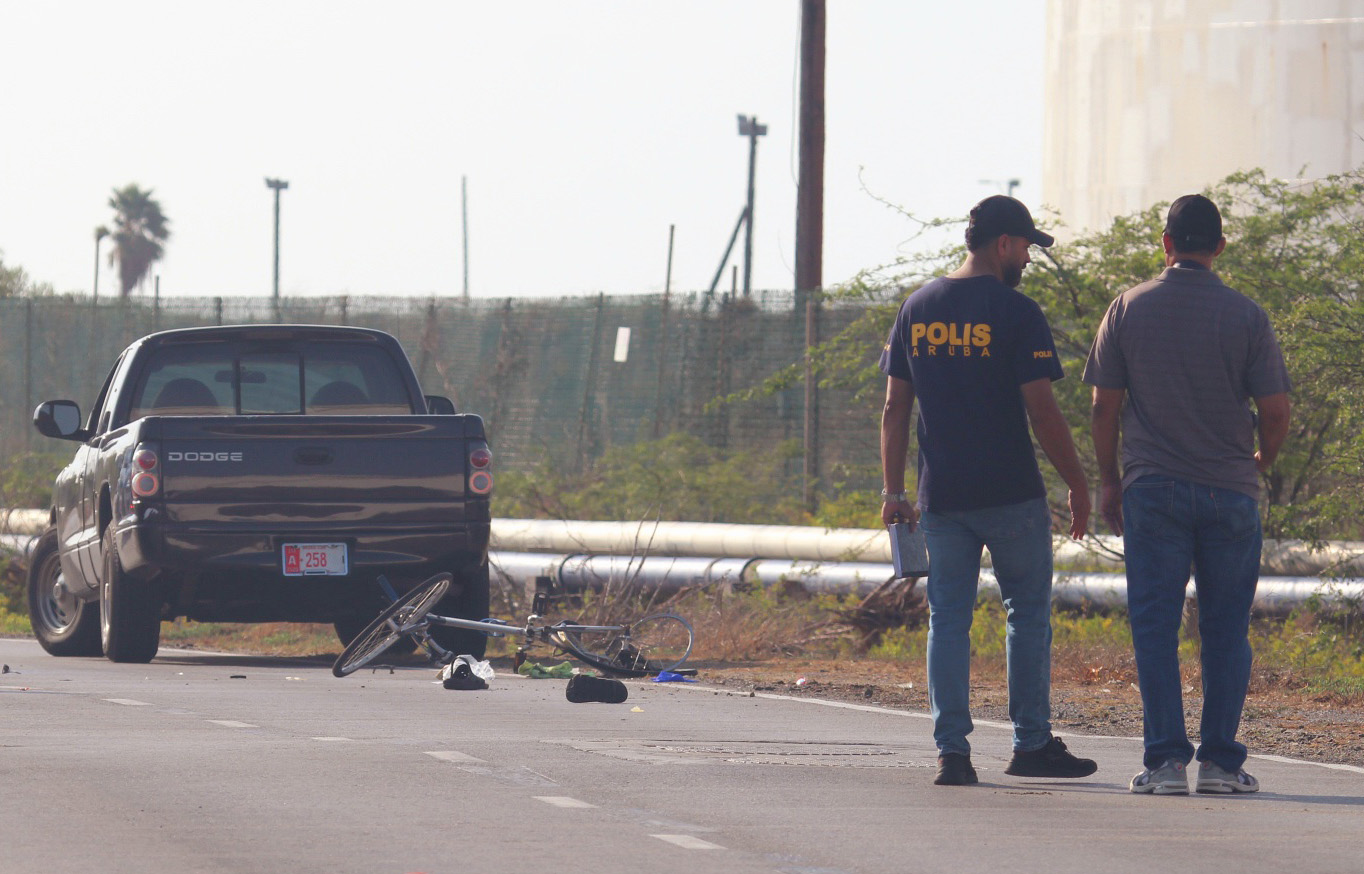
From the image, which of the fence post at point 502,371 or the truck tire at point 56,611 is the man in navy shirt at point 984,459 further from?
the fence post at point 502,371

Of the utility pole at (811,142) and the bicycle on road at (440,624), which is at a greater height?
the utility pole at (811,142)

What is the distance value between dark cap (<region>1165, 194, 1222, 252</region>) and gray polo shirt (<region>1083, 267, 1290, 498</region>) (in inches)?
5.2

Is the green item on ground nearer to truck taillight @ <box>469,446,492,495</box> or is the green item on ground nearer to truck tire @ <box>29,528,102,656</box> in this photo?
truck taillight @ <box>469,446,492,495</box>

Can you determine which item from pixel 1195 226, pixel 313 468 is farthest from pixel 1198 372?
pixel 313 468

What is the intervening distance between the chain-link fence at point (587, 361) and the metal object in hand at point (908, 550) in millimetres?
14935

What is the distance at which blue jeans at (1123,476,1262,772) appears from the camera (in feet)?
27.1

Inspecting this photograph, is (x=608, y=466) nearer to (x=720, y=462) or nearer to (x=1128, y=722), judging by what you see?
(x=720, y=462)

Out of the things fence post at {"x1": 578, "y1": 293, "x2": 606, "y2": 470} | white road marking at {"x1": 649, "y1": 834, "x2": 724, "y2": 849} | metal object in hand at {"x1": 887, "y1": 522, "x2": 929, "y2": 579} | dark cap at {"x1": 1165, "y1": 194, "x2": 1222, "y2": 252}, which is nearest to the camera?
white road marking at {"x1": 649, "y1": 834, "x2": 724, "y2": 849}

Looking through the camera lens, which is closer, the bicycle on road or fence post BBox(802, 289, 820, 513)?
the bicycle on road

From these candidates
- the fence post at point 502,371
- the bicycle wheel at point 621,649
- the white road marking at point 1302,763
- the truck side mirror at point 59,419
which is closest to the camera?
the white road marking at point 1302,763

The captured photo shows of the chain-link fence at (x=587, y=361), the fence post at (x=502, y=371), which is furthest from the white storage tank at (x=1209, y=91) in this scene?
the fence post at (x=502, y=371)

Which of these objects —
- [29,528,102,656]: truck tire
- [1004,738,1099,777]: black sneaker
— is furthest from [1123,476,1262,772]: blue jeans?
[29,528,102,656]: truck tire

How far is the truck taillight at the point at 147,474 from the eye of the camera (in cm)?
1366

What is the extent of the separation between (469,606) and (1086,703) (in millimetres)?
3821
